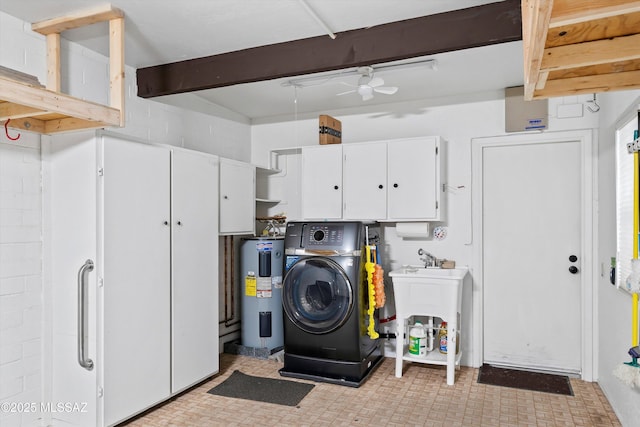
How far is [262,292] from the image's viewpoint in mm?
4426

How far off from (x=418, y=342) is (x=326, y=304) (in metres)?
0.86

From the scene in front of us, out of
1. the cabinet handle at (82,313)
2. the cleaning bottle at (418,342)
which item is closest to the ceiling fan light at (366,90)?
the cleaning bottle at (418,342)

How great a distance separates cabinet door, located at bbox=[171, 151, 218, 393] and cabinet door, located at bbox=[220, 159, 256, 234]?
6.4 inches

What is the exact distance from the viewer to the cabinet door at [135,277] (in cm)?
282

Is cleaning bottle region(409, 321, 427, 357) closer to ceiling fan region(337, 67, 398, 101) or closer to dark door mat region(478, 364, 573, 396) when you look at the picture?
dark door mat region(478, 364, 573, 396)

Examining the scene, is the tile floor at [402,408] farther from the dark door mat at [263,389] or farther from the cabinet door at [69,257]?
the cabinet door at [69,257]

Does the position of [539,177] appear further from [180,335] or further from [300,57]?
[180,335]

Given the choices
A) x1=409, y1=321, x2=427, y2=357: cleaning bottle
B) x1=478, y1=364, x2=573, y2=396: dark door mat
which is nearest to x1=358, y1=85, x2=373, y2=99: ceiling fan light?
x1=409, y1=321, x2=427, y2=357: cleaning bottle

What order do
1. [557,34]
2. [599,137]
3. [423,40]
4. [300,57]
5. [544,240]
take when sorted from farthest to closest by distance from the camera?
[544,240] < [599,137] < [300,57] < [423,40] < [557,34]

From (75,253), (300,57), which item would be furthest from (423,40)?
(75,253)

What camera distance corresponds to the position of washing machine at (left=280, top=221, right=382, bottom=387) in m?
3.70

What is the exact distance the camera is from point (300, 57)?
3035 millimetres

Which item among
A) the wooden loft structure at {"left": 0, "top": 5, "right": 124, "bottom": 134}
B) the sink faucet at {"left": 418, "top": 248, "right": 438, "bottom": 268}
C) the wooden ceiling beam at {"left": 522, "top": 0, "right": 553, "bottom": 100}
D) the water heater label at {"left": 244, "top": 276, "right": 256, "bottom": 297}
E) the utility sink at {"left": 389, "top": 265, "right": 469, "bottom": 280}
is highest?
the wooden loft structure at {"left": 0, "top": 5, "right": 124, "bottom": 134}

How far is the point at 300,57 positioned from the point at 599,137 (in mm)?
2540
